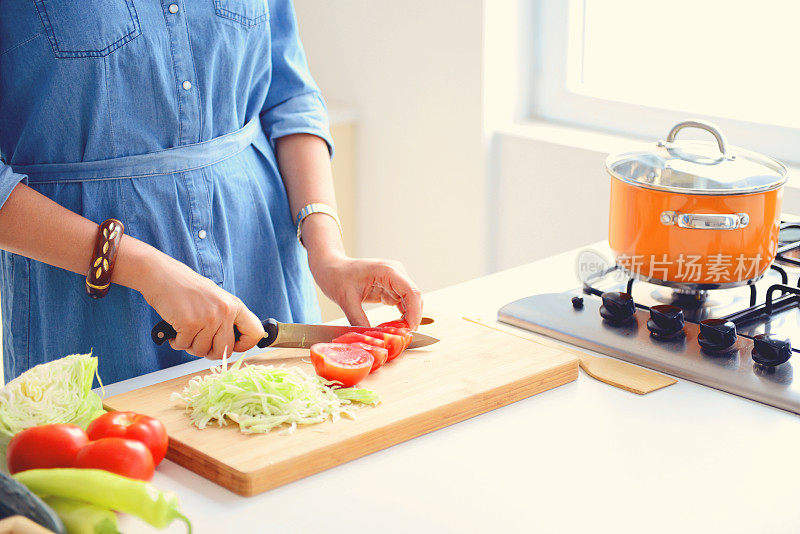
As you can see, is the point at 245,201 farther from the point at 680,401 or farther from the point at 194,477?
the point at 680,401

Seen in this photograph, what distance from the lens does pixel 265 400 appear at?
1.03 metres

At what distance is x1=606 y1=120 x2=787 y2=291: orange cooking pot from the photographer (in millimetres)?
1242

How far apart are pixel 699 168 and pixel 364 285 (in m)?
0.49

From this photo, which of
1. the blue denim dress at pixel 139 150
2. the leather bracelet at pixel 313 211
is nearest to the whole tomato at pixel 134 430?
the blue denim dress at pixel 139 150

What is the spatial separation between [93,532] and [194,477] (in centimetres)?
19

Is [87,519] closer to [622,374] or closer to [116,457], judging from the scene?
[116,457]

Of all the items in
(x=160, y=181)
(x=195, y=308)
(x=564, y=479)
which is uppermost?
(x=160, y=181)

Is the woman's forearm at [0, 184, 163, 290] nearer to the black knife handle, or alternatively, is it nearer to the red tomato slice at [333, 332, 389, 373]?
the black knife handle

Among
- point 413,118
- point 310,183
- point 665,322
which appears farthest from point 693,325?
point 413,118

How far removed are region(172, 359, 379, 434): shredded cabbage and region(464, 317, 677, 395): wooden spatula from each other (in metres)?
0.31

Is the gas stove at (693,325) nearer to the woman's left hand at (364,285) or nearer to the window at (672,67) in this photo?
the woman's left hand at (364,285)

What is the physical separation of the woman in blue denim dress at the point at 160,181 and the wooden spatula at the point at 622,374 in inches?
9.4

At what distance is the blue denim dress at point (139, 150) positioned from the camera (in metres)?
1.22

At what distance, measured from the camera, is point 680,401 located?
1136 millimetres
